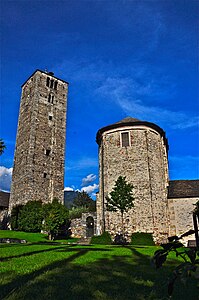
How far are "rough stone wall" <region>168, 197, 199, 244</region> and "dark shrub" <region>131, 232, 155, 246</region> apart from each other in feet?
13.1

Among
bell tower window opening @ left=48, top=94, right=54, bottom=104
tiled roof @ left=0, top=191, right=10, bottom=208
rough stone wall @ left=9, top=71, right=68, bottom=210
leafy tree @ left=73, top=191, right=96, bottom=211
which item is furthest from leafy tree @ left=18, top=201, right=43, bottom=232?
leafy tree @ left=73, top=191, right=96, bottom=211

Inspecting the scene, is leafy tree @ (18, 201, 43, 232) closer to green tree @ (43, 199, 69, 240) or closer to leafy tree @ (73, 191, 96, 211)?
green tree @ (43, 199, 69, 240)

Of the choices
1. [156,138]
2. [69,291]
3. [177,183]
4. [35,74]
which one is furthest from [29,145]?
[69,291]

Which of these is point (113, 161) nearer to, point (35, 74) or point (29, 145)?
point (29, 145)

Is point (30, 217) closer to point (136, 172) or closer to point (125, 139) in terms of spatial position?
point (136, 172)

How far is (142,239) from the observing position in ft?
65.1

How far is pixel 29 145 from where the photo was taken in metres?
32.6

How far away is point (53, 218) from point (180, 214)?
12.8 meters

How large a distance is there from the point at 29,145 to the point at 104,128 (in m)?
12.1

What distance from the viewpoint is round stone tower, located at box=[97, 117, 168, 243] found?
22172 millimetres

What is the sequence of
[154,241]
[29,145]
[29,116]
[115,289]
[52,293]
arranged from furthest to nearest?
[29,116] < [29,145] < [154,241] < [115,289] < [52,293]

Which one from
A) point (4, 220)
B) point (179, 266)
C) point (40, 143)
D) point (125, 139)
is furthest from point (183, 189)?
point (4, 220)

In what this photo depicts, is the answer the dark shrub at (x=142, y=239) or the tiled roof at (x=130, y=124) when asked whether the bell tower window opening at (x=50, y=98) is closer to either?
the tiled roof at (x=130, y=124)

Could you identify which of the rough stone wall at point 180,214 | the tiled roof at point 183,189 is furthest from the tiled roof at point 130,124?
the rough stone wall at point 180,214
